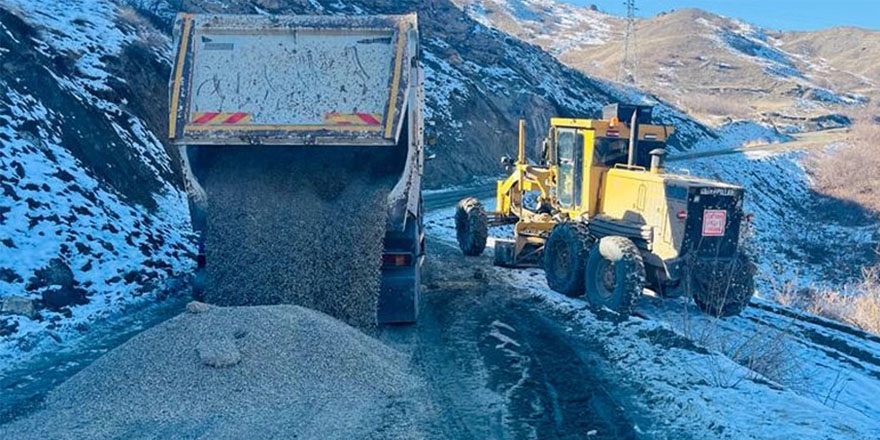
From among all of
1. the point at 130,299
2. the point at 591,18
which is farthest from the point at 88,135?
the point at 591,18

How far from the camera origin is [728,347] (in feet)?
27.8

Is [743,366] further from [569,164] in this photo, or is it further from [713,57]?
[713,57]

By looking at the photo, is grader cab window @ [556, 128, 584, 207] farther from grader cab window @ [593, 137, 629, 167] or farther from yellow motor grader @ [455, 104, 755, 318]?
grader cab window @ [593, 137, 629, 167]

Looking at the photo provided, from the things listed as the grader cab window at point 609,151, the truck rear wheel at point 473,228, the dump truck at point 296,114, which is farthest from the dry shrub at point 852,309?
the dump truck at point 296,114

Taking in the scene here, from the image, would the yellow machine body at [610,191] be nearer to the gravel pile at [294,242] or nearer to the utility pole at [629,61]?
the gravel pile at [294,242]

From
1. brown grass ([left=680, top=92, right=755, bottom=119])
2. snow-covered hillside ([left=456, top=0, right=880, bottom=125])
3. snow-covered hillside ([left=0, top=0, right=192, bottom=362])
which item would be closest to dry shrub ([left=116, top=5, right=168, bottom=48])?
snow-covered hillside ([left=0, top=0, right=192, bottom=362])

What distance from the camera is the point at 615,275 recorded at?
936 cm

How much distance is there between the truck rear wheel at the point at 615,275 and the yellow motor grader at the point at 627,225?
0.5 inches

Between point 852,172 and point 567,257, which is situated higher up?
point 852,172

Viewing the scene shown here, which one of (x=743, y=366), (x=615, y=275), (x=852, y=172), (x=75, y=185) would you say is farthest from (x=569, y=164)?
(x=852, y=172)

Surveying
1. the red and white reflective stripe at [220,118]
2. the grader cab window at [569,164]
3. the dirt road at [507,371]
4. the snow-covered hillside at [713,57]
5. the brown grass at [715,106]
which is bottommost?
the dirt road at [507,371]

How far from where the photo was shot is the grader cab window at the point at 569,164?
1123 cm

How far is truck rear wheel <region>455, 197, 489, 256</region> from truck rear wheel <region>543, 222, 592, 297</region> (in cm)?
293

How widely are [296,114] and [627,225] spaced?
190 inches
